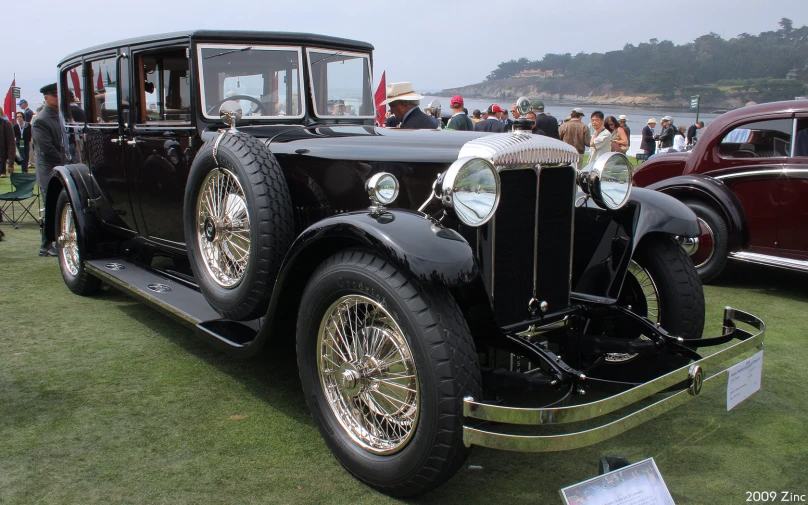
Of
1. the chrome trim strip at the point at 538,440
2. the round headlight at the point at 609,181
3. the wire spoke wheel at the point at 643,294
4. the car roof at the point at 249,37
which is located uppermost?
the car roof at the point at 249,37

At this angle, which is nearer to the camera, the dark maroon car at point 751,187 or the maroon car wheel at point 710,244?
the dark maroon car at point 751,187

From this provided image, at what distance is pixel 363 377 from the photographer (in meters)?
2.47

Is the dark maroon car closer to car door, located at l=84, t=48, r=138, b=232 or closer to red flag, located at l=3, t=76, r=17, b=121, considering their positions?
car door, located at l=84, t=48, r=138, b=232

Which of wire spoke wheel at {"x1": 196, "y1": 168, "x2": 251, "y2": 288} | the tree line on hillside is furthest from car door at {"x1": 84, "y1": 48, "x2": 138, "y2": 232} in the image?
the tree line on hillside

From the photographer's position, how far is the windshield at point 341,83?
3988mm

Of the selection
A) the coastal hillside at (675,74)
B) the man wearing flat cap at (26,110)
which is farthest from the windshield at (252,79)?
the coastal hillside at (675,74)

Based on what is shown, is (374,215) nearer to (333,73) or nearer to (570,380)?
(570,380)

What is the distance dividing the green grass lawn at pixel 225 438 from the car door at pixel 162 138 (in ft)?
2.65

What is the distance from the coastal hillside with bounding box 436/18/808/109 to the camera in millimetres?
45875

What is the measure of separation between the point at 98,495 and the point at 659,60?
71580 millimetres

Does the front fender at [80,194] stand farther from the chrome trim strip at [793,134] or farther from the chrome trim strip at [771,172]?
the chrome trim strip at [793,134]

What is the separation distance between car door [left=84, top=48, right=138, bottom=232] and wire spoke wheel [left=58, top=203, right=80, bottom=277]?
21.1 inches

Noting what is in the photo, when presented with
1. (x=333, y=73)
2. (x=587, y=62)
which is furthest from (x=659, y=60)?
(x=333, y=73)

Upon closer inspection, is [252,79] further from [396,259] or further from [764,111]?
[764,111]
